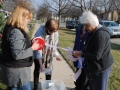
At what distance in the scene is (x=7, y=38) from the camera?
93.5 inches

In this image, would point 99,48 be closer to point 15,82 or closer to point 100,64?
point 100,64

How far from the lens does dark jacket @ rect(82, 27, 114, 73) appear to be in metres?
2.74

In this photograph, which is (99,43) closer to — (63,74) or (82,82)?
(82,82)

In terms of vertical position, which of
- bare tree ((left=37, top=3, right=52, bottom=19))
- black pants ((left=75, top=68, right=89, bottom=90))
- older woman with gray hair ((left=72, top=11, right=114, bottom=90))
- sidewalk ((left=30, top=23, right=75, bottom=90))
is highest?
bare tree ((left=37, top=3, right=52, bottom=19))

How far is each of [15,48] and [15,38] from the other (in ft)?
0.38

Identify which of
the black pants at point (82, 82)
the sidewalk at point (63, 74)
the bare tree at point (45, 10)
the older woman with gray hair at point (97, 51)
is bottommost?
the sidewalk at point (63, 74)

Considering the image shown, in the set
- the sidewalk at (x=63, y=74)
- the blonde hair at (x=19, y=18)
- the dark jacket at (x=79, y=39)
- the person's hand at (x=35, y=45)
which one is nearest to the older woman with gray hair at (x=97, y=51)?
the person's hand at (x=35, y=45)

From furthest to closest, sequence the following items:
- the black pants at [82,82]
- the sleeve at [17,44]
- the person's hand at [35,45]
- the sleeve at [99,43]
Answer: the black pants at [82,82] < the sleeve at [99,43] < the person's hand at [35,45] < the sleeve at [17,44]

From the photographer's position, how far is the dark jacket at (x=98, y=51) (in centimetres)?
274

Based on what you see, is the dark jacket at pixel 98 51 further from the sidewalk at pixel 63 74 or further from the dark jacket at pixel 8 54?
the sidewalk at pixel 63 74

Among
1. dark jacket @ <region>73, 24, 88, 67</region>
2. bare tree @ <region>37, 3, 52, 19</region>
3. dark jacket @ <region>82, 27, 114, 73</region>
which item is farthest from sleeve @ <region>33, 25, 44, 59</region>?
bare tree @ <region>37, 3, 52, 19</region>

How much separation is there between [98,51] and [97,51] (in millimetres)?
14

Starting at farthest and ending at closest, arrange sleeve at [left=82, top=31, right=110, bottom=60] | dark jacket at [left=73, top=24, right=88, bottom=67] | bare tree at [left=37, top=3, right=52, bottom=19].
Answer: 1. bare tree at [left=37, top=3, right=52, bottom=19]
2. dark jacket at [left=73, top=24, right=88, bottom=67]
3. sleeve at [left=82, top=31, right=110, bottom=60]

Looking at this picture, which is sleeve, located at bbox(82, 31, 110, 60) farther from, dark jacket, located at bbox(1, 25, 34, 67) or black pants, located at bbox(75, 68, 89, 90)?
black pants, located at bbox(75, 68, 89, 90)
